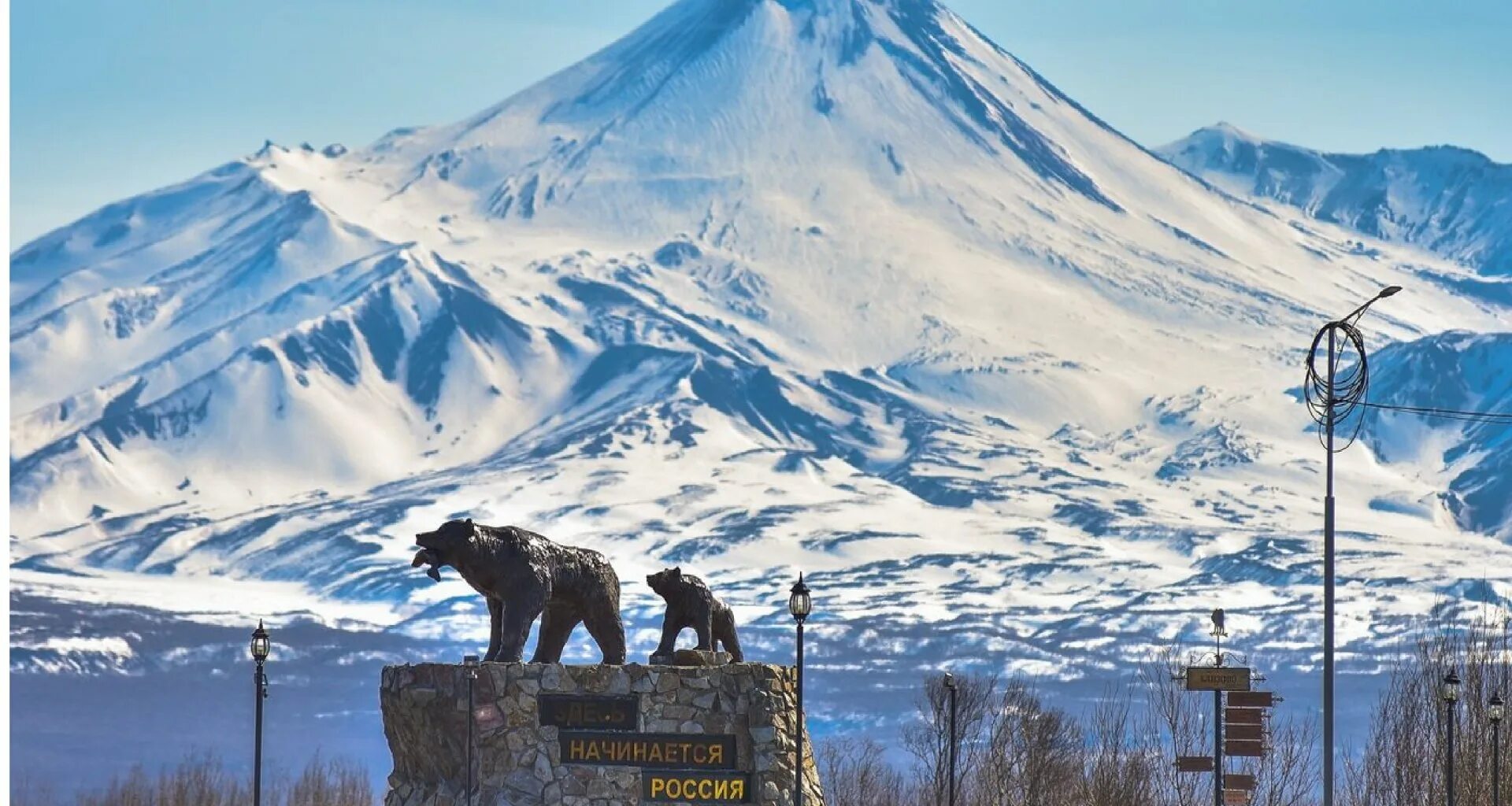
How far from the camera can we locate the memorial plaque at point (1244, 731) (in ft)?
189

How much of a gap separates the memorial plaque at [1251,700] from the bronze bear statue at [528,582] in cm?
1125

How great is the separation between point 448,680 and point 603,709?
278cm

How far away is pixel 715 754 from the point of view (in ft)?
184

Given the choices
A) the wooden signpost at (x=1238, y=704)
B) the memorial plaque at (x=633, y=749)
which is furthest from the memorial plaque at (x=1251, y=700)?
the memorial plaque at (x=633, y=749)

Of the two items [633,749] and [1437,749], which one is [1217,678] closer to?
[633,749]

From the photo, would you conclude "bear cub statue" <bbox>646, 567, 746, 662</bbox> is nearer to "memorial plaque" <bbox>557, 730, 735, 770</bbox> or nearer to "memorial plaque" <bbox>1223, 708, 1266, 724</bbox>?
"memorial plaque" <bbox>557, 730, 735, 770</bbox>

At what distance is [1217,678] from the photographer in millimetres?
58250

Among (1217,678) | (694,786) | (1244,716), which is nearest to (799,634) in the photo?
(694,786)

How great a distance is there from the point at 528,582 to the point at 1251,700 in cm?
1338

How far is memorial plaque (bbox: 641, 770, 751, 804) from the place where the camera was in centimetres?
5562

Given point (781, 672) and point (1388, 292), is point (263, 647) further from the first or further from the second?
point (1388, 292)

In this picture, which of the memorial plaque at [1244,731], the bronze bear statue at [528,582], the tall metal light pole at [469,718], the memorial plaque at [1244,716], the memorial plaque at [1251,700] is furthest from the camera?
the memorial plaque at [1244,716]

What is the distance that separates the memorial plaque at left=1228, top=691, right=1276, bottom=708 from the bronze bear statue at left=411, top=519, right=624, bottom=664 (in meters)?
11.3

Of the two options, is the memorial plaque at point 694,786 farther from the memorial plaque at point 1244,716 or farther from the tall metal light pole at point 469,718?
the memorial plaque at point 1244,716
